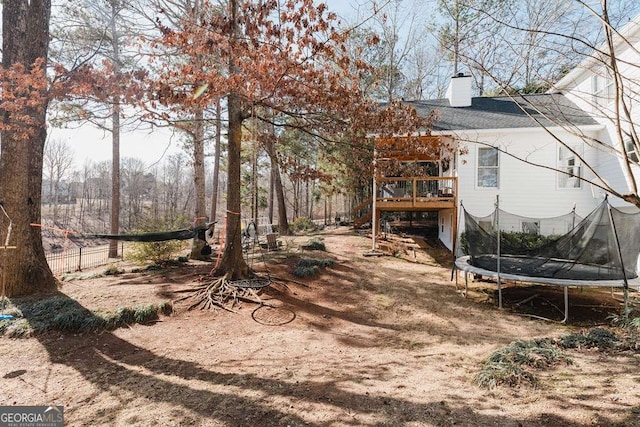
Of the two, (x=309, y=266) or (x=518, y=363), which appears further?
(x=309, y=266)

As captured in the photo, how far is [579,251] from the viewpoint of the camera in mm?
6195

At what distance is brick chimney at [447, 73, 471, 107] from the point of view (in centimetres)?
1205

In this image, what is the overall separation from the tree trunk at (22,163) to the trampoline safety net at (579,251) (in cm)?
868

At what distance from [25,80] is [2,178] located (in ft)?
6.41

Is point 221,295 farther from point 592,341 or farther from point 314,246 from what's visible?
point 592,341

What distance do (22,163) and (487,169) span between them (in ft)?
38.7

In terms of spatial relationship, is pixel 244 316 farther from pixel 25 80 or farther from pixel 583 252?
pixel 583 252

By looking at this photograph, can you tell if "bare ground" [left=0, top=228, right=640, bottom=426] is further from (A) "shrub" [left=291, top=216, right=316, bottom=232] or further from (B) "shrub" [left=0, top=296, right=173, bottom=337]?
(A) "shrub" [left=291, top=216, right=316, bottom=232]

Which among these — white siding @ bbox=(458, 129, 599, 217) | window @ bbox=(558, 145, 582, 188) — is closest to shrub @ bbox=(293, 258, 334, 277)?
white siding @ bbox=(458, 129, 599, 217)

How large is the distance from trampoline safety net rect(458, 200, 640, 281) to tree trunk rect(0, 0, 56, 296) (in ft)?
28.5

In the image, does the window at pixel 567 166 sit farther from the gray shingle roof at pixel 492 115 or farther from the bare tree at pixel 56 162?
the bare tree at pixel 56 162

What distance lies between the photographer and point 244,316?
5.14 meters

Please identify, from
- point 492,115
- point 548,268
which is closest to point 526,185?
point 492,115

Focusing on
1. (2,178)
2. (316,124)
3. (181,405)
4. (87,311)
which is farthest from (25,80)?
(181,405)
